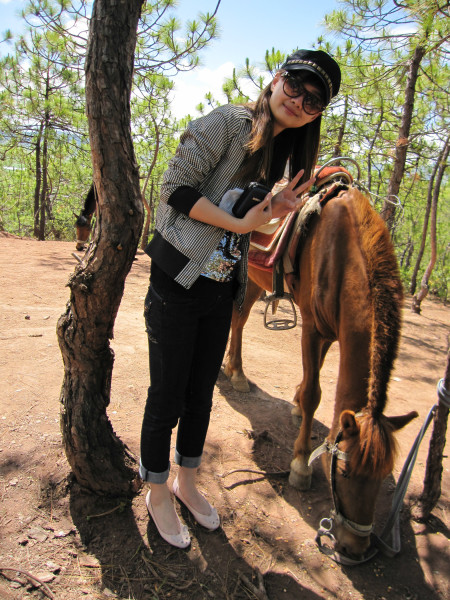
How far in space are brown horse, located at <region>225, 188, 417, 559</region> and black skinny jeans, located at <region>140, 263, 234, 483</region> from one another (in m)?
0.51

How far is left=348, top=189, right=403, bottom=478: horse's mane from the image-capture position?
1.62 metres

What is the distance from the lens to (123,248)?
1.69m

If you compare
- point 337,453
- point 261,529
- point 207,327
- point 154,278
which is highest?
point 154,278

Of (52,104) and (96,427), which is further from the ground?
(52,104)

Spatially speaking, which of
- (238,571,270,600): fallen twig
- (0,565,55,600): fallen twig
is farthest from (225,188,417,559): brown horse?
(0,565,55,600): fallen twig

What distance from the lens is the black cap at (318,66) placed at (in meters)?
1.46

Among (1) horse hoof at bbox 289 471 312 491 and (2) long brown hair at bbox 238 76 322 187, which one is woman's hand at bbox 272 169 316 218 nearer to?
(2) long brown hair at bbox 238 76 322 187

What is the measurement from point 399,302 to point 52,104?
11608mm

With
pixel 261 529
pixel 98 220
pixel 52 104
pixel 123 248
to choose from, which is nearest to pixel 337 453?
pixel 261 529

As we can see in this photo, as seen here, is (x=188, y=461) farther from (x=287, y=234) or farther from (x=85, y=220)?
(x=85, y=220)

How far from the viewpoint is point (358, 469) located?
1.65m

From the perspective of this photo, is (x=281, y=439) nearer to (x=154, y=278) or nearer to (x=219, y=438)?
(x=219, y=438)

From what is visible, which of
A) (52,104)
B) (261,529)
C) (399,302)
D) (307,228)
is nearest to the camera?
(399,302)

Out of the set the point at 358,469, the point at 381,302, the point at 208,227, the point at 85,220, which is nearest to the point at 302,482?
the point at 358,469
